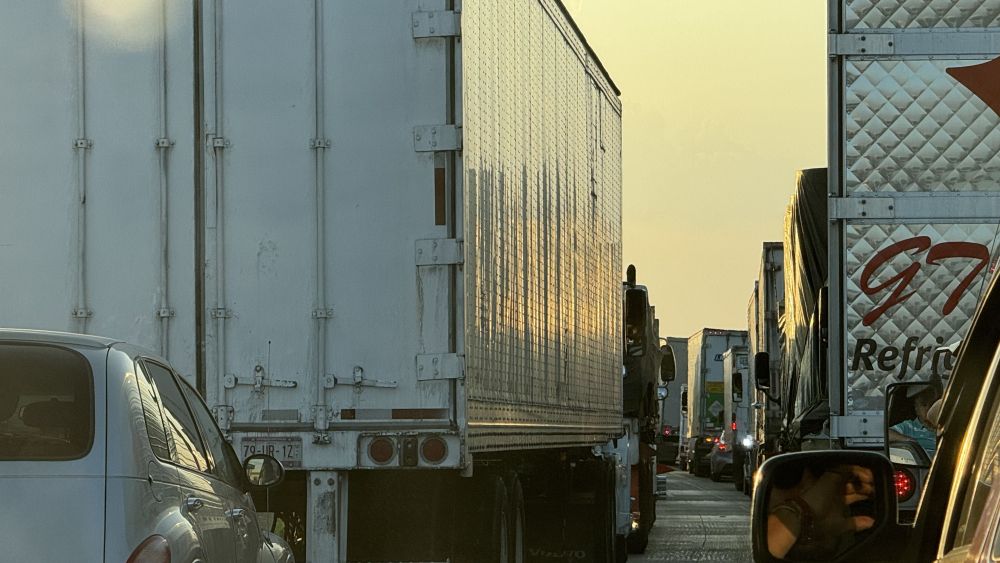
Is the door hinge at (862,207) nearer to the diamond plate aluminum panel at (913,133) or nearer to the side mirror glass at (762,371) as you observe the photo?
the diamond plate aluminum panel at (913,133)

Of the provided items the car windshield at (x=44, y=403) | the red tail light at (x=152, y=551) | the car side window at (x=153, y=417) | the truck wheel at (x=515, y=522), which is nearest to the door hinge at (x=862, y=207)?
the truck wheel at (x=515, y=522)

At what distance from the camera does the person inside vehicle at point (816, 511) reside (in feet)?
10.7

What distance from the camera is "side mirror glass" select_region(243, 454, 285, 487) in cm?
751

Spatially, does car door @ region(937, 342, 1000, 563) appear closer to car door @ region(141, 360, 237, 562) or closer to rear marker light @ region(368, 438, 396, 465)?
car door @ region(141, 360, 237, 562)

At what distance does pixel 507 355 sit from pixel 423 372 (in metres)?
1.77

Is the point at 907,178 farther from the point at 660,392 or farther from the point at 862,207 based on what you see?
the point at 660,392

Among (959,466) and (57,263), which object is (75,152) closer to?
(57,263)

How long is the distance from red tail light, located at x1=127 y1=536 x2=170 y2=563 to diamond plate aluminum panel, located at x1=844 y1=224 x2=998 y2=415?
6.58m

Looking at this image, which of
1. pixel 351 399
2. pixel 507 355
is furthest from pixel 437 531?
pixel 507 355

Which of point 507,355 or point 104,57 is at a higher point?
point 104,57

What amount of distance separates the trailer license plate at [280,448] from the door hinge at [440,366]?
74 cm

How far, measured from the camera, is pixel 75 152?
10.2 metres

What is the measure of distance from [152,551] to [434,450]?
4542 mm

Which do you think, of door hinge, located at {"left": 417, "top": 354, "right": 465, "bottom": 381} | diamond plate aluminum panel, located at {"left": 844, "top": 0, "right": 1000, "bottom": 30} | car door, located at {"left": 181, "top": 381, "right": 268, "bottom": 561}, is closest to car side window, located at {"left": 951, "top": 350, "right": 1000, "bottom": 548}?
car door, located at {"left": 181, "top": 381, "right": 268, "bottom": 561}
